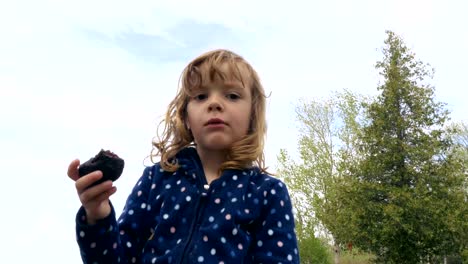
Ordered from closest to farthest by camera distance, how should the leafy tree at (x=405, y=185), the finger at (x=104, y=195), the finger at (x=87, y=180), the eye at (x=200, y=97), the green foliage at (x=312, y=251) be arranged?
the finger at (x=87, y=180)
the finger at (x=104, y=195)
the eye at (x=200, y=97)
the leafy tree at (x=405, y=185)
the green foliage at (x=312, y=251)

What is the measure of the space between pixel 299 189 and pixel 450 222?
1214cm

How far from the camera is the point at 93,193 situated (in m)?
2.58

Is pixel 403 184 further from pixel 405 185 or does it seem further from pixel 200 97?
pixel 200 97

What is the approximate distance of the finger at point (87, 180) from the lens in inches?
98.3

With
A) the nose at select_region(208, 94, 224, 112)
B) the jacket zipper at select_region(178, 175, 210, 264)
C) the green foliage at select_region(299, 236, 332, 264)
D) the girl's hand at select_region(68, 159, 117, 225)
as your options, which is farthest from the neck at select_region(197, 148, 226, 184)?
the green foliage at select_region(299, 236, 332, 264)

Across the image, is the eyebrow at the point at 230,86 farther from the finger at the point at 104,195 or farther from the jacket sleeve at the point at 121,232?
the finger at the point at 104,195

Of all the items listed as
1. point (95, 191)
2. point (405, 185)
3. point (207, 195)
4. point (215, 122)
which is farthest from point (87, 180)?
point (405, 185)

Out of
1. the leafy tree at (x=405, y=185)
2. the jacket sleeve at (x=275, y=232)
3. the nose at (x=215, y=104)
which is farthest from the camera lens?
the leafy tree at (x=405, y=185)

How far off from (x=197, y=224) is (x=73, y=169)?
0.70 metres

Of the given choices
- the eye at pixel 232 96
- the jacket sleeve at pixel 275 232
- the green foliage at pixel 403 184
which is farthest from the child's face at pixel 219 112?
the green foliage at pixel 403 184

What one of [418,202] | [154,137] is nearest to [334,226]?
[418,202]

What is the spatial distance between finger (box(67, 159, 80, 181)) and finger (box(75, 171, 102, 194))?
0.10 feet

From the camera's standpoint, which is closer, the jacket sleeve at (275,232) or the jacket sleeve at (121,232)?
the jacket sleeve at (121,232)

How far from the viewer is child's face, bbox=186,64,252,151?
3.06m
